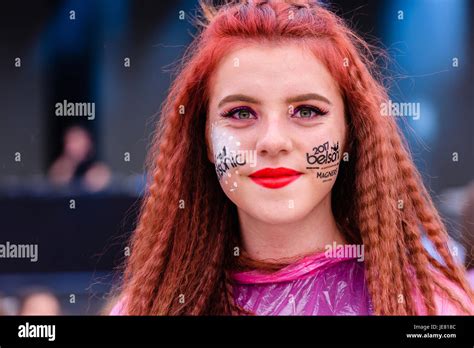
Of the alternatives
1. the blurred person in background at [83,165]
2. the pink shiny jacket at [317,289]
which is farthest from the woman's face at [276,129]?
the blurred person in background at [83,165]

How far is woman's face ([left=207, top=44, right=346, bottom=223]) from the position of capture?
2230 millimetres

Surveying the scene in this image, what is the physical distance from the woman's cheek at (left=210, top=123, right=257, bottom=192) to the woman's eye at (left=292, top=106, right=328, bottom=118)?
20 centimetres

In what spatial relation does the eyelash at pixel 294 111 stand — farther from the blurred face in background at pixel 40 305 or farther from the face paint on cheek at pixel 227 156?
the blurred face in background at pixel 40 305

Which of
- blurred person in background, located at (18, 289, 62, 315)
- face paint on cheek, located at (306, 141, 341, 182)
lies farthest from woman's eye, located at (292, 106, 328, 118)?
blurred person in background, located at (18, 289, 62, 315)

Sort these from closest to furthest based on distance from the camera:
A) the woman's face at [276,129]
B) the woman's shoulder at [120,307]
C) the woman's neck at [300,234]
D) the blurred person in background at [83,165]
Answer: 1. the woman's face at [276,129]
2. the woman's neck at [300,234]
3. the woman's shoulder at [120,307]
4. the blurred person in background at [83,165]

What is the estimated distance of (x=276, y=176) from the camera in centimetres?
229

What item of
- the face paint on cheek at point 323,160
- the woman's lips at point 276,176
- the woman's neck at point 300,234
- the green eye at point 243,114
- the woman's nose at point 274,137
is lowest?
the woman's neck at point 300,234

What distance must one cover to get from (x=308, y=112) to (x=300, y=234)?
1.37 feet

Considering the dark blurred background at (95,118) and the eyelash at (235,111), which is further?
the dark blurred background at (95,118)

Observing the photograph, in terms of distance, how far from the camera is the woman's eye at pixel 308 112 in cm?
227

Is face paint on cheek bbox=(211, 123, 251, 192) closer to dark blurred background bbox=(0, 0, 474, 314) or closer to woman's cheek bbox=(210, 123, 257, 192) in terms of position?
woman's cheek bbox=(210, 123, 257, 192)

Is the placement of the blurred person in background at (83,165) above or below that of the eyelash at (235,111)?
below
